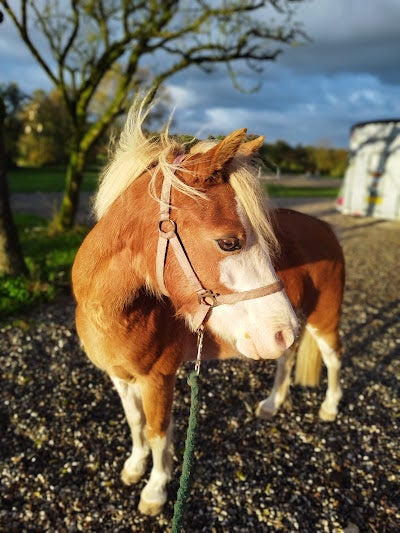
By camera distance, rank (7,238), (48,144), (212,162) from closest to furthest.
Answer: (212,162) → (7,238) → (48,144)

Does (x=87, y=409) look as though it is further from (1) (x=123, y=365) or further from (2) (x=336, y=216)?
(2) (x=336, y=216)

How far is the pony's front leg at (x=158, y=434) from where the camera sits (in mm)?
2688

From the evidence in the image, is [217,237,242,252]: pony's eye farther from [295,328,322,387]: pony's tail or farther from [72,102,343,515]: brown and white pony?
[295,328,322,387]: pony's tail

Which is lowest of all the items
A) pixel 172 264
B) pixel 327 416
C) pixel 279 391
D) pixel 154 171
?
pixel 327 416

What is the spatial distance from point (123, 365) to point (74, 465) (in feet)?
4.59

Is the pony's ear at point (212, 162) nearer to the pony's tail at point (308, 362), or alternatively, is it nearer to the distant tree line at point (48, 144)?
the pony's tail at point (308, 362)

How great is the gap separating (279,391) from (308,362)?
0.51m

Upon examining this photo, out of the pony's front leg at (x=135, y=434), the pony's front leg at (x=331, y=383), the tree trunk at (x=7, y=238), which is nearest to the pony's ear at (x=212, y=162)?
the pony's front leg at (x=135, y=434)

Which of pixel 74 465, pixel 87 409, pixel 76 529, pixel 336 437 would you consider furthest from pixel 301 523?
pixel 87 409

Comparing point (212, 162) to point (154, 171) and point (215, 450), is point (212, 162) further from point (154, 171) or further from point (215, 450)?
point (215, 450)

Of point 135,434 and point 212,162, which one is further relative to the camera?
point 135,434

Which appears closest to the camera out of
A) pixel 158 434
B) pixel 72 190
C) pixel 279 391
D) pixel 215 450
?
pixel 158 434

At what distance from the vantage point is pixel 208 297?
1.92m

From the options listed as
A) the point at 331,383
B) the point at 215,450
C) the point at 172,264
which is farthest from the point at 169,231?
the point at 331,383
